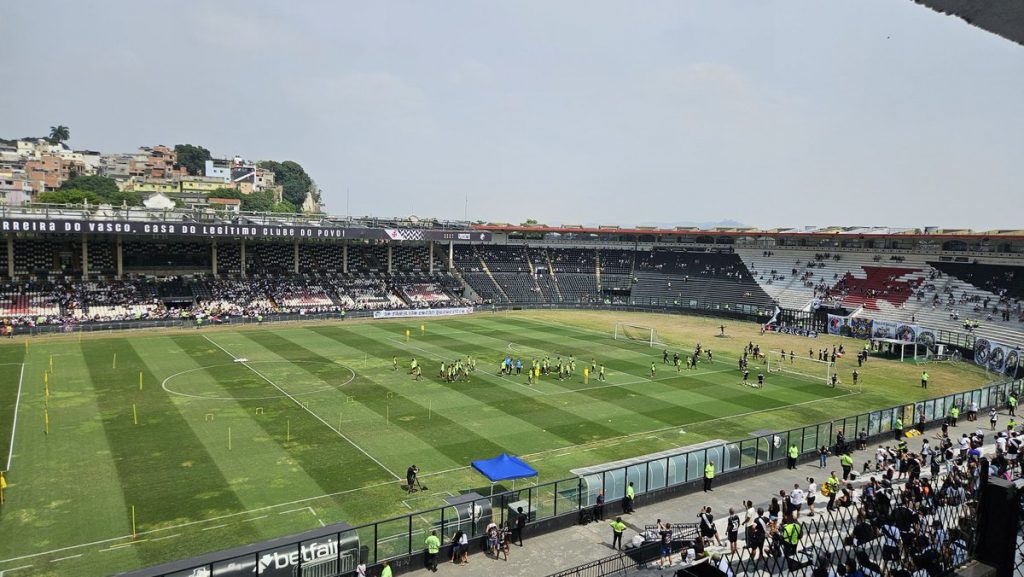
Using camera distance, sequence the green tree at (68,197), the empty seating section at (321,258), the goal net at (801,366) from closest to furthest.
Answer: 1. the goal net at (801,366)
2. the empty seating section at (321,258)
3. the green tree at (68,197)

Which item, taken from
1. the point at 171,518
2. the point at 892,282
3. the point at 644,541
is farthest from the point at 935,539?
the point at 892,282

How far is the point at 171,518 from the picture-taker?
21.8 m

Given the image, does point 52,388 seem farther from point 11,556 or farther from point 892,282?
point 892,282

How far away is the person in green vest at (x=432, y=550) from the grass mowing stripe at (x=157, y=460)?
5.77 meters

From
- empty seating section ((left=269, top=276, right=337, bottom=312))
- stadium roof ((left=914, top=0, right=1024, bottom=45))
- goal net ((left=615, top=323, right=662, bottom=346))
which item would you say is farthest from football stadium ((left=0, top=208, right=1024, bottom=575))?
stadium roof ((left=914, top=0, right=1024, bottom=45))

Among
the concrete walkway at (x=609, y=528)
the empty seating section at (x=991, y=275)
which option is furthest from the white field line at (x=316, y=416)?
the empty seating section at (x=991, y=275)

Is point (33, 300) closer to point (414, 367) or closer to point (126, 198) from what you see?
point (414, 367)

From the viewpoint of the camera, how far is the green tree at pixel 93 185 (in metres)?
137

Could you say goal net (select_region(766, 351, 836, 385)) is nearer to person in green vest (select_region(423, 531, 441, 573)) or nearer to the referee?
the referee

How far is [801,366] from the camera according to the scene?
170ft

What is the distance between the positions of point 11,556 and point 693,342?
176ft

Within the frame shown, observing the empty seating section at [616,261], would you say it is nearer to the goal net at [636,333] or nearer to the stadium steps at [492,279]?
the stadium steps at [492,279]

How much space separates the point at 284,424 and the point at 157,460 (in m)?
6.25

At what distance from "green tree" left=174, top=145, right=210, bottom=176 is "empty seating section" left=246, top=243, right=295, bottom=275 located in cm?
13158
